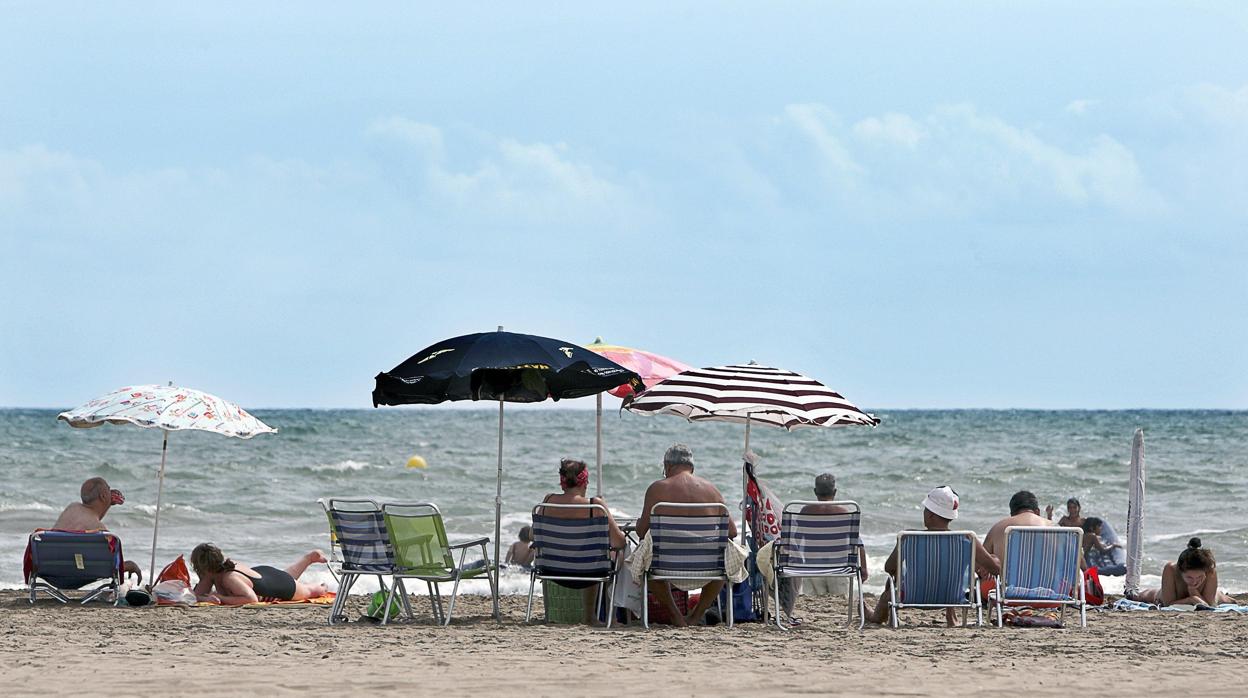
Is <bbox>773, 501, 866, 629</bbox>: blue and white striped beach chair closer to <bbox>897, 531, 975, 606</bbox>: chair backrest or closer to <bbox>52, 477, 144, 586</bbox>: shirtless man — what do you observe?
<bbox>897, 531, 975, 606</bbox>: chair backrest

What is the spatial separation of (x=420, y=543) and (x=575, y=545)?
35.9 inches

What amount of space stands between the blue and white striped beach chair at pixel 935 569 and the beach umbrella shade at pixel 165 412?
13.4 feet

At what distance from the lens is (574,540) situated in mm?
7527

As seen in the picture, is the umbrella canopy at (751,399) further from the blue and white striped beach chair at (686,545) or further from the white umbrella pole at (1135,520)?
the white umbrella pole at (1135,520)

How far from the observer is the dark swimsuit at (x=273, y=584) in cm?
940

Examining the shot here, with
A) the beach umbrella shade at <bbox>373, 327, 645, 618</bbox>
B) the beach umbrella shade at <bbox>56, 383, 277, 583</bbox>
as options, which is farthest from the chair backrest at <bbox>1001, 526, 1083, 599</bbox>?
the beach umbrella shade at <bbox>56, 383, 277, 583</bbox>

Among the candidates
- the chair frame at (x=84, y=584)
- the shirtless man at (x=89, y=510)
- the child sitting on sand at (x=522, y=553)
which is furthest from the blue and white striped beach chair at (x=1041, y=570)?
the shirtless man at (x=89, y=510)

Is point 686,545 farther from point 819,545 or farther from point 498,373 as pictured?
point 498,373

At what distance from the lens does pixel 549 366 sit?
7691 mm

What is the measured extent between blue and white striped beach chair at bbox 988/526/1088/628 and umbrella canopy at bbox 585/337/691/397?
2.33 metres

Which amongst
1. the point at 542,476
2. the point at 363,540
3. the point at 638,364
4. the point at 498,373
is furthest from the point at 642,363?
the point at 542,476

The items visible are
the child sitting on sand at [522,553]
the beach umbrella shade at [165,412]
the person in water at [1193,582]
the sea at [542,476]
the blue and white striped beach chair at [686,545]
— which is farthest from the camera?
the sea at [542,476]

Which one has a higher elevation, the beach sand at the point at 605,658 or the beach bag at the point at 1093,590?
the beach bag at the point at 1093,590

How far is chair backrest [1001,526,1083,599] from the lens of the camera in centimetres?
748
